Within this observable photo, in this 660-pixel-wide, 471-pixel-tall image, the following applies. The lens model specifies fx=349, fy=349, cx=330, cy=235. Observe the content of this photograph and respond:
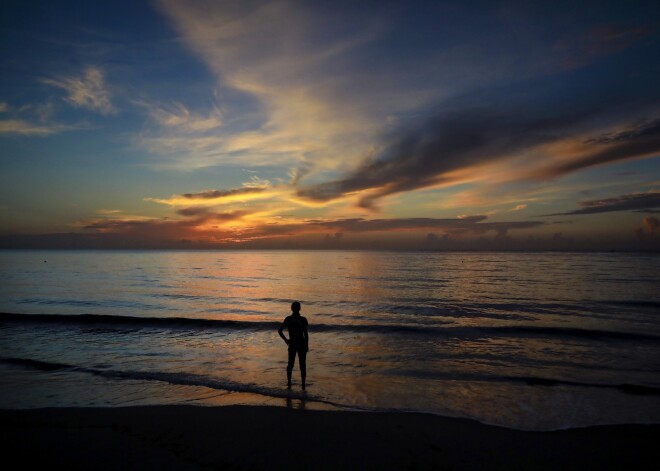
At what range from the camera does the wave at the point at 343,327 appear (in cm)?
2080

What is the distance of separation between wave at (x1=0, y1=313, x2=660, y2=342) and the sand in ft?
41.6

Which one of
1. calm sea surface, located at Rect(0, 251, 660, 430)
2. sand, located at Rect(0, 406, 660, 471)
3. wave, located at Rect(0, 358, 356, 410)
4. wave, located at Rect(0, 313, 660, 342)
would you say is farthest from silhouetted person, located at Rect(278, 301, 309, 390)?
wave, located at Rect(0, 313, 660, 342)

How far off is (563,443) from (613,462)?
2.97ft

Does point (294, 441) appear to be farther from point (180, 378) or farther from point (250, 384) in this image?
point (180, 378)

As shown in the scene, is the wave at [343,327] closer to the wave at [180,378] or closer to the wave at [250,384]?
the wave at [250,384]

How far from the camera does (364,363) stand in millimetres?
14977

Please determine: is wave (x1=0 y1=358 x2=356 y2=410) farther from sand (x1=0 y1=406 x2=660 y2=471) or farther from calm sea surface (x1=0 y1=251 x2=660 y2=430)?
sand (x1=0 y1=406 x2=660 y2=471)

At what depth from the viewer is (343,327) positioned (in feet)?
75.9

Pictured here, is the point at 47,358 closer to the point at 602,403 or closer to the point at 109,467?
the point at 109,467

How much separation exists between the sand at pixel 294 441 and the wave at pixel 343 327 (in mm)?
12686

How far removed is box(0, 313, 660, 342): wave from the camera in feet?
68.2

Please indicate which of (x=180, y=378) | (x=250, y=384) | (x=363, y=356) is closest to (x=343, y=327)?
(x=363, y=356)

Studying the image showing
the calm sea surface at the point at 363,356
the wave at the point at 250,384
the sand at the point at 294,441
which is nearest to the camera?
the sand at the point at 294,441

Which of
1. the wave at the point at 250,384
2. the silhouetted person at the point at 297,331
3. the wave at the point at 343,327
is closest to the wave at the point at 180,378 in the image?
the wave at the point at 250,384
